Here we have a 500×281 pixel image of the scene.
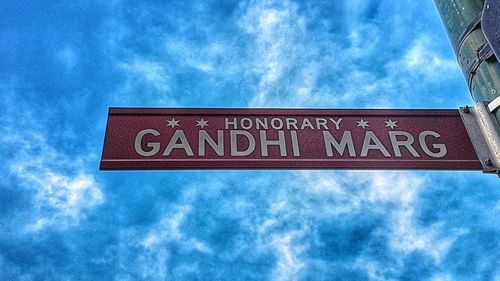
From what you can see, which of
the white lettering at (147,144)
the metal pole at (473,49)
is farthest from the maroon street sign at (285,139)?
the metal pole at (473,49)

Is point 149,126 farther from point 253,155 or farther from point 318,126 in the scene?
point 318,126

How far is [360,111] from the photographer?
2844 mm

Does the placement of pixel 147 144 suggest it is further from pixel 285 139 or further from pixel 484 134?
pixel 484 134

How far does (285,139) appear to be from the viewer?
2623 mm

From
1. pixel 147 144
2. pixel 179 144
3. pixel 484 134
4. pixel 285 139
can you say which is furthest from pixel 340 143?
pixel 147 144

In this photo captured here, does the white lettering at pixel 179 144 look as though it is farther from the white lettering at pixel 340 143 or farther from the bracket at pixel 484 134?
the bracket at pixel 484 134

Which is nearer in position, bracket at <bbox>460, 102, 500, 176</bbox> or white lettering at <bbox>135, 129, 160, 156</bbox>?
bracket at <bbox>460, 102, 500, 176</bbox>

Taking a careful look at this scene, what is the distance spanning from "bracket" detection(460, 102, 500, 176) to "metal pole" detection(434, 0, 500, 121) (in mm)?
56

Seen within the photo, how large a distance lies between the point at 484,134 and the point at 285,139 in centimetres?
114

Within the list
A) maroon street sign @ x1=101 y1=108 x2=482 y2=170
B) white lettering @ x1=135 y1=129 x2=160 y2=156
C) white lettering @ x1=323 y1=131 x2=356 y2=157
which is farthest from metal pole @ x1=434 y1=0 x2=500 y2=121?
white lettering @ x1=135 y1=129 x2=160 y2=156

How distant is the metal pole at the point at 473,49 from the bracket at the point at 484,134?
6cm

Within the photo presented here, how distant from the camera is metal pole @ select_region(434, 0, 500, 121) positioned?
2.21 m

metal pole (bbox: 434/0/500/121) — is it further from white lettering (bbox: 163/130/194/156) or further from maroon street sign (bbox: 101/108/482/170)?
white lettering (bbox: 163/130/194/156)

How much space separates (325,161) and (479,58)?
A: 3.16 ft
